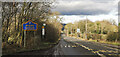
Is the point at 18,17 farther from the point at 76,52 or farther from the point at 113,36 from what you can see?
the point at 113,36

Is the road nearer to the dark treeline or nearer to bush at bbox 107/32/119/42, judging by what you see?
the dark treeline

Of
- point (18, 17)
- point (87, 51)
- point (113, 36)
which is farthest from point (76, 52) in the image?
point (113, 36)

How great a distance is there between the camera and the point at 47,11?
18750 mm

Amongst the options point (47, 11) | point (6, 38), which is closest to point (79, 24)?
point (47, 11)

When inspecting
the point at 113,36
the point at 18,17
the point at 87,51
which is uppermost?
the point at 18,17

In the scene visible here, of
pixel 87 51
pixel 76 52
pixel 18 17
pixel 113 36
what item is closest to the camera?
pixel 76 52

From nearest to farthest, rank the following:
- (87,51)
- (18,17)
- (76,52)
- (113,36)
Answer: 1. (76,52)
2. (87,51)
3. (18,17)
4. (113,36)

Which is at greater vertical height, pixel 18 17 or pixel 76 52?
pixel 18 17

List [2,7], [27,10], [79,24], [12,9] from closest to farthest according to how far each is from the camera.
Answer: [2,7], [12,9], [27,10], [79,24]

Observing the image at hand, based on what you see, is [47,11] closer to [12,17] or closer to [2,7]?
[12,17]

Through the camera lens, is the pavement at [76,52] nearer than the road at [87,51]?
Yes

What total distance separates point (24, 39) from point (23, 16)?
291 cm

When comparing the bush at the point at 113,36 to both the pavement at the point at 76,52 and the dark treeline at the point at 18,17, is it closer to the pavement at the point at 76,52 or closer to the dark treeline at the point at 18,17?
the pavement at the point at 76,52

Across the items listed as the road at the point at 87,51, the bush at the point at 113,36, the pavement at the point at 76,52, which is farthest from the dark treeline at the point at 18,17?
the bush at the point at 113,36
